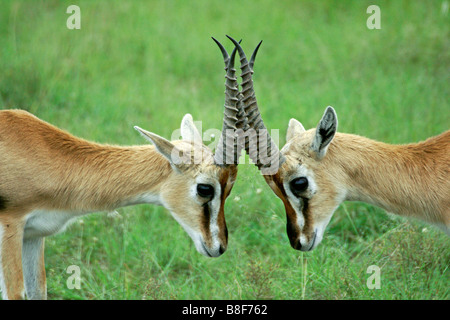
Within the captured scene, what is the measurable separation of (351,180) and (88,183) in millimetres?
2145

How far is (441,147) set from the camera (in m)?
4.99

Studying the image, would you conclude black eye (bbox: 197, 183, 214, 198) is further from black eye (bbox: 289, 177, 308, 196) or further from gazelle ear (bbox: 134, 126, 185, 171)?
black eye (bbox: 289, 177, 308, 196)

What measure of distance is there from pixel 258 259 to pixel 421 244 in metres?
1.55

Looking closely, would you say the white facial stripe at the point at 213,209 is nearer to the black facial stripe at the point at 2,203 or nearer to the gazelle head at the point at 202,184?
the gazelle head at the point at 202,184

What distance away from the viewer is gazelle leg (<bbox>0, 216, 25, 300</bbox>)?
15.6 ft

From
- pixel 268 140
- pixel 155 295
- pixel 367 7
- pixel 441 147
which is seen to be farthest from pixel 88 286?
pixel 367 7

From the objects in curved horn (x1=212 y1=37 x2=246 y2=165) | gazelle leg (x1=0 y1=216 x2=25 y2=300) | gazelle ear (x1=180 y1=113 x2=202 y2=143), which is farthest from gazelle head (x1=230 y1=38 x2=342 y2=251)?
gazelle leg (x1=0 y1=216 x2=25 y2=300)

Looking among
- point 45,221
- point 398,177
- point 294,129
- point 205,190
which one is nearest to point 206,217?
point 205,190

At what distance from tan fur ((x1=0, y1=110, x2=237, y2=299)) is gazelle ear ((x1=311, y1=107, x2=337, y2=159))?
67 cm

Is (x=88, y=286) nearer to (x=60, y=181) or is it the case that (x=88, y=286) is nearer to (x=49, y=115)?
(x=60, y=181)

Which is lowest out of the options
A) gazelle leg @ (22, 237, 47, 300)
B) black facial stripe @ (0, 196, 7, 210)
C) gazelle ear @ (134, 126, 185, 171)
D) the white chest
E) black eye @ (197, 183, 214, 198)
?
gazelle leg @ (22, 237, 47, 300)

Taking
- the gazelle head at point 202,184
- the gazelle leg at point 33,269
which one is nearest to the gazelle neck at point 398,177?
the gazelle head at point 202,184

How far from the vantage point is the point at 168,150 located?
4.80m

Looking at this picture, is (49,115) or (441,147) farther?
(49,115)
